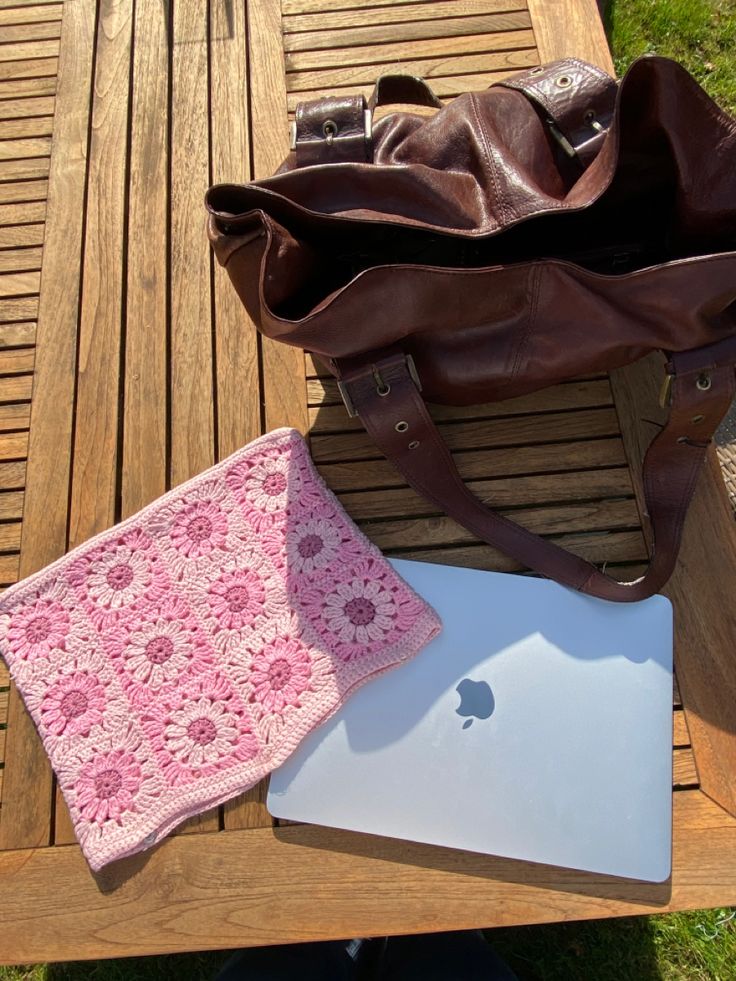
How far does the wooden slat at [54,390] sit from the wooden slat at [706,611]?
31.4 inches

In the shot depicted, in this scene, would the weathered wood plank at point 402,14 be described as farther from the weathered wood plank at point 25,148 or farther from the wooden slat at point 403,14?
the weathered wood plank at point 25,148

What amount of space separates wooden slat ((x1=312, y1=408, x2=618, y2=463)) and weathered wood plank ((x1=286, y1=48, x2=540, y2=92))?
0.64 metres

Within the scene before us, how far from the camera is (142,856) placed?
833 mm

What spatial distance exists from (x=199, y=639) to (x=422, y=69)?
3.30 feet

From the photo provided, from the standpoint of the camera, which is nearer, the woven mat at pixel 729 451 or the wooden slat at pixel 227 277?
the wooden slat at pixel 227 277

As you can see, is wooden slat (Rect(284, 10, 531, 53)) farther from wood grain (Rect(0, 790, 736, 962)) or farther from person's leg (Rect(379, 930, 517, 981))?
person's leg (Rect(379, 930, 517, 981))

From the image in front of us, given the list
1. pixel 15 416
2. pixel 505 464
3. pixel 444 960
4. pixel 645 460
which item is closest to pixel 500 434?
pixel 505 464

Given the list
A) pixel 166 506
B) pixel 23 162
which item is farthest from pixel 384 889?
pixel 23 162

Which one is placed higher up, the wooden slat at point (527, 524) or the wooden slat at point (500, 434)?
the wooden slat at point (500, 434)

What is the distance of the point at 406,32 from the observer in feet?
4.04

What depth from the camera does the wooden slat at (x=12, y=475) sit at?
3.24 feet

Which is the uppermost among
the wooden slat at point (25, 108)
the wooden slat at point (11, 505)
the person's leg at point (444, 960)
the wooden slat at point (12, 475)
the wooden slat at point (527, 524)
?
the wooden slat at point (25, 108)

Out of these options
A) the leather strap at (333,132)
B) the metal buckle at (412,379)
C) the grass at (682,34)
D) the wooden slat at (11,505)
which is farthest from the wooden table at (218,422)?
the grass at (682,34)

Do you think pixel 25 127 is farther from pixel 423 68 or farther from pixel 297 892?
pixel 297 892
